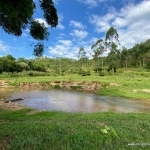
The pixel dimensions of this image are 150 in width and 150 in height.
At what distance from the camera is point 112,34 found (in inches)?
1391

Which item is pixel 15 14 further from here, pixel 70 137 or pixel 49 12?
pixel 70 137

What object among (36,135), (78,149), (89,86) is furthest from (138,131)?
(89,86)

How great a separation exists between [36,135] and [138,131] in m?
2.72

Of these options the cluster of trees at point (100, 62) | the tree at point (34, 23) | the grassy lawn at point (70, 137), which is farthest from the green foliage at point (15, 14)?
the cluster of trees at point (100, 62)

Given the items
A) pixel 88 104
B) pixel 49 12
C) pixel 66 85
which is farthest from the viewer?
pixel 66 85

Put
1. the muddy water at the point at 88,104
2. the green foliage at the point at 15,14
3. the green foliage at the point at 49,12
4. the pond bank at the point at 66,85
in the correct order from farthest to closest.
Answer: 1. the pond bank at the point at 66,85
2. the muddy water at the point at 88,104
3. the green foliage at the point at 49,12
4. the green foliage at the point at 15,14

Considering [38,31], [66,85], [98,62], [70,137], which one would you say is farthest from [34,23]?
[98,62]

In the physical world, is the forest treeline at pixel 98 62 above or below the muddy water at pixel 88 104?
above

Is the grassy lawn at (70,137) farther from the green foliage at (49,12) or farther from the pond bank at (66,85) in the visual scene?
the pond bank at (66,85)

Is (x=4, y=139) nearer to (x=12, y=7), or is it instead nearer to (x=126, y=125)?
(x=12, y=7)

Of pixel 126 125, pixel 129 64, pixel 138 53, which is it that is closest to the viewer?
pixel 126 125

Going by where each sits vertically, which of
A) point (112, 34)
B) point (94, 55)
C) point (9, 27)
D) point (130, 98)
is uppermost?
point (112, 34)

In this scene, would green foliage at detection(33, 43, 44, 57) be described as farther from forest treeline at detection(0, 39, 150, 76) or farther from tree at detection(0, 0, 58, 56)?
forest treeline at detection(0, 39, 150, 76)

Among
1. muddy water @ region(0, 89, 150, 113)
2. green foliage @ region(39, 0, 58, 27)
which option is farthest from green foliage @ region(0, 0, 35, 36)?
muddy water @ region(0, 89, 150, 113)
